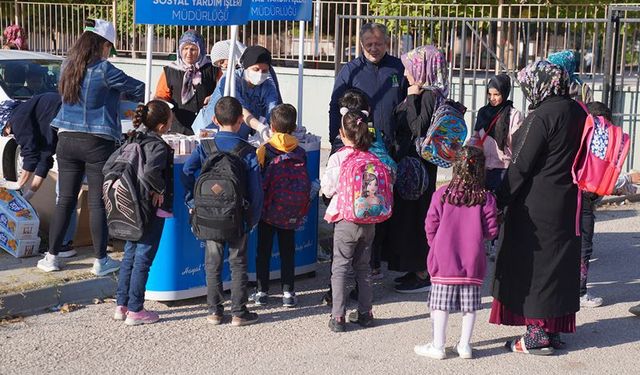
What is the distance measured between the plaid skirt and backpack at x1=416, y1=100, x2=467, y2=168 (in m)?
1.17

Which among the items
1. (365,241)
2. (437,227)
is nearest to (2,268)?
(365,241)

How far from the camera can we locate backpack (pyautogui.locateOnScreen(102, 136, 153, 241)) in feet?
19.4

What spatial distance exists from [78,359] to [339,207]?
5.87ft

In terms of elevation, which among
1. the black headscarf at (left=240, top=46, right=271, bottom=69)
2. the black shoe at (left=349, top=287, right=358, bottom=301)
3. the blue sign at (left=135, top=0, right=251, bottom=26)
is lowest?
the black shoe at (left=349, top=287, right=358, bottom=301)

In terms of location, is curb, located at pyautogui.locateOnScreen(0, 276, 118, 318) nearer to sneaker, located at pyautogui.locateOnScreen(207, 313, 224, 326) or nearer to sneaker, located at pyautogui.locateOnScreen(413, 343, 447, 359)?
sneaker, located at pyautogui.locateOnScreen(207, 313, 224, 326)

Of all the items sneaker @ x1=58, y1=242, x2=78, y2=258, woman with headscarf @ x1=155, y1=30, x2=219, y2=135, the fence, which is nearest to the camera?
sneaker @ x1=58, y1=242, x2=78, y2=258

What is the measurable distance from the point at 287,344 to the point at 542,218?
5.57 feet

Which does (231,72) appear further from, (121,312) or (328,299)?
(121,312)

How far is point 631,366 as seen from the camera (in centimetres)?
562

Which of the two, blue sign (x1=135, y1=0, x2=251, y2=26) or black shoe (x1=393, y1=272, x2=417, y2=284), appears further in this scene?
black shoe (x1=393, y1=272, x2=417, y2=284)

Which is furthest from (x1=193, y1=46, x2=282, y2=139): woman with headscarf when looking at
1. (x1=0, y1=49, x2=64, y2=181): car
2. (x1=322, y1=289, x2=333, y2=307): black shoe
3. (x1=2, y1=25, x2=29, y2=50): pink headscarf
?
(x1=2, y1=25, x2=29, y2=50): pink headscarf

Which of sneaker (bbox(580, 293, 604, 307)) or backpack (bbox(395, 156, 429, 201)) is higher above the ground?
backpack (bbox(395, 156, 429, 201))

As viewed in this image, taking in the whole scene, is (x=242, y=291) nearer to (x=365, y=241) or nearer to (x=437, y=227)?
(x=365, y=241)

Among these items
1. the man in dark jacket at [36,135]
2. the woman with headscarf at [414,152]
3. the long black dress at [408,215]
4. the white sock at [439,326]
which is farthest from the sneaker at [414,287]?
the man in dark jacket at [36,135]
